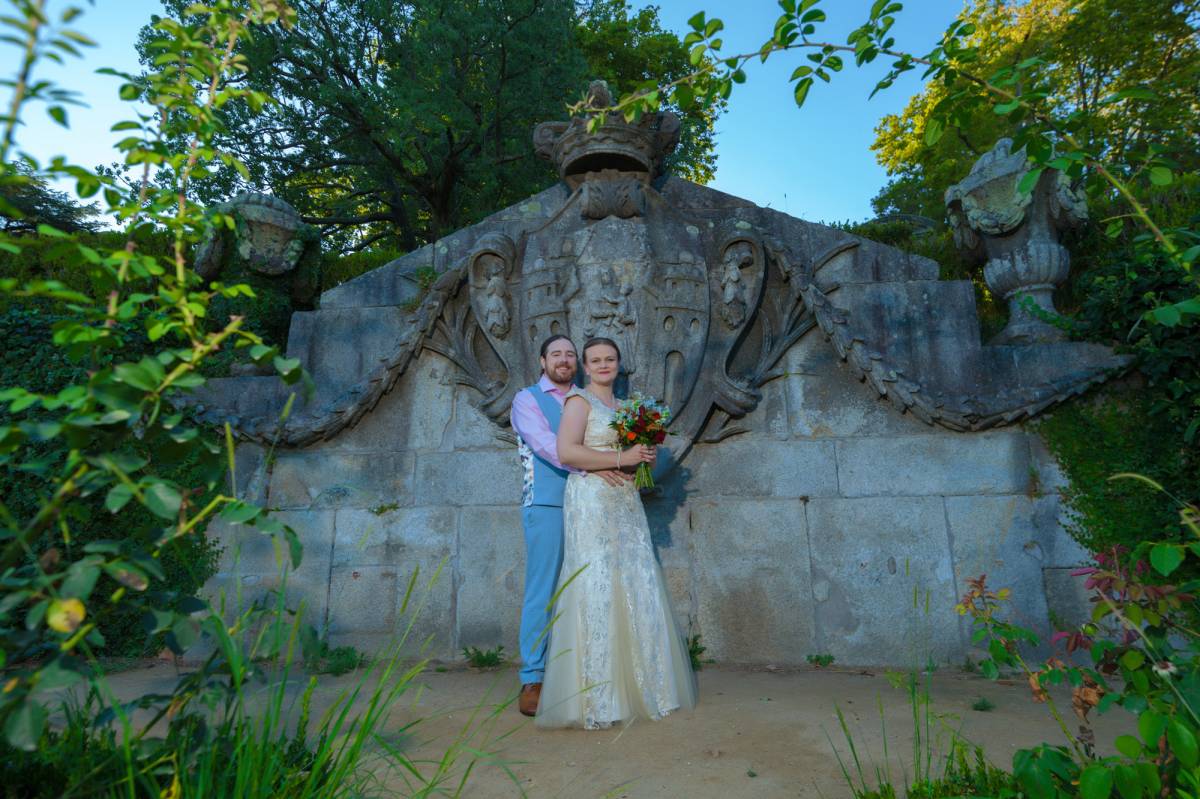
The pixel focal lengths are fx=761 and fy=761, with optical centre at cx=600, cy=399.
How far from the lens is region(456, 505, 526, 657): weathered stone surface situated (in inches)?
189

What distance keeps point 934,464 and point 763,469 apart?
102 centimetres

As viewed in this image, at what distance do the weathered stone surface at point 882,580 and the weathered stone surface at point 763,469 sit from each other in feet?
0.54

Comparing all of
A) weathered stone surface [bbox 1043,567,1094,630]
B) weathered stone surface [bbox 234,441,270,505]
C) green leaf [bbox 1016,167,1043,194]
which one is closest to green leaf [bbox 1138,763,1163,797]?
green leaf [bbox 1016,167,1043,194]

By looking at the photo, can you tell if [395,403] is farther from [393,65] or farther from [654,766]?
[393,65]

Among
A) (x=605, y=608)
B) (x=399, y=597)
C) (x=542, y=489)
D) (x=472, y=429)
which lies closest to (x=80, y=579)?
(x=605, y=608)

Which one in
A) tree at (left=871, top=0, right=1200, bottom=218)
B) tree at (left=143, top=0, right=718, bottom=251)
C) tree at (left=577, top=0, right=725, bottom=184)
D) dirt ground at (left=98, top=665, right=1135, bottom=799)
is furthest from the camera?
tree at (left=577, top=0, right=725, bottom=184)

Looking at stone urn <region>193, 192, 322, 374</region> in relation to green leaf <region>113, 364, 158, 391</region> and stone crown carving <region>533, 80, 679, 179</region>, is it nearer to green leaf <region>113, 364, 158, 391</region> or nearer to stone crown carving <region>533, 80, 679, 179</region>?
stone crown carving <region>533, 80, 679, 179</region>

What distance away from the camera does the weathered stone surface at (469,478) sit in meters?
5.00

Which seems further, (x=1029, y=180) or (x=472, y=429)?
(x=472, y=429)

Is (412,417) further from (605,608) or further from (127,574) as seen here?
(127,574)

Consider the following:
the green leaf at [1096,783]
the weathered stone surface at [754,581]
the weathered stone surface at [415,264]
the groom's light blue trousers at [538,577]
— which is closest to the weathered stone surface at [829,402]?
the weathered stone surface at [754,581]

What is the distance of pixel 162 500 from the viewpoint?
145 centimetres

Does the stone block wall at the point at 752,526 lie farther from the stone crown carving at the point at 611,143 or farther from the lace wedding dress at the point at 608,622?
the stone crown carving at the point at 611,143

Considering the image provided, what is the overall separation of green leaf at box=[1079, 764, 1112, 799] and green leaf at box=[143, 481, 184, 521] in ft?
6.41
